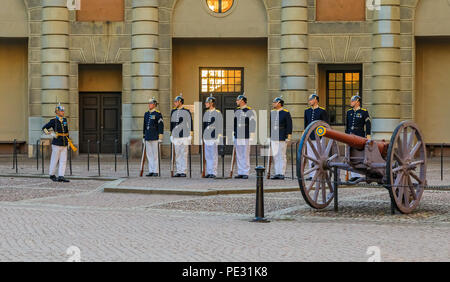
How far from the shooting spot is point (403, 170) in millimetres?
13281

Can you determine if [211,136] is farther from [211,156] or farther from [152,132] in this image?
[152,132]

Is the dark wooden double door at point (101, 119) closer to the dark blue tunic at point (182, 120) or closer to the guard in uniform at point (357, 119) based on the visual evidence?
the dark blue tunic at point (182, 120)

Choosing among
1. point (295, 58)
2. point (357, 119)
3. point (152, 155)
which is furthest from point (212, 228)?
point (295, 58)

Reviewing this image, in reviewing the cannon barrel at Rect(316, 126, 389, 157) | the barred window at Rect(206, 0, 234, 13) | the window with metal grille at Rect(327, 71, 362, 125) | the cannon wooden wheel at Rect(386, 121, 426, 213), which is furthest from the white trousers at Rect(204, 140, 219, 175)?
the window with metal grille at Rect(327, 71, 362, 125)

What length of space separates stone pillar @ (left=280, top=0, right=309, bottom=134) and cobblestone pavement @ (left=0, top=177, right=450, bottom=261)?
11.0m

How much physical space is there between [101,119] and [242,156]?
11.0 m

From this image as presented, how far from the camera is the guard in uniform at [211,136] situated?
2050cm

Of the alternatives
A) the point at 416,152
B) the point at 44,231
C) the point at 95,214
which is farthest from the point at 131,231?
the point at 416,152

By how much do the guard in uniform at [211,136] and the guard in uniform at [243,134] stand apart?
50 centimetres

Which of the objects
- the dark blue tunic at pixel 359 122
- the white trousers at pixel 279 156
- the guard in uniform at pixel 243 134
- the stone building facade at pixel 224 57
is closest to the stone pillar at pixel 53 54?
the stone building facade at pixel 224 57

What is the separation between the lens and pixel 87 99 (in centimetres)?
3011

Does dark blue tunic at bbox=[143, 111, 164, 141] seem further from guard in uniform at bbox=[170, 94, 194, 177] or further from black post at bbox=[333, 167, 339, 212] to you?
black post at bbox=[333, 167, 339, 212]

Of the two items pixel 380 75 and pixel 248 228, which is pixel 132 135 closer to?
pixel 380 75

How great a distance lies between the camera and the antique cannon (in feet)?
42.6
